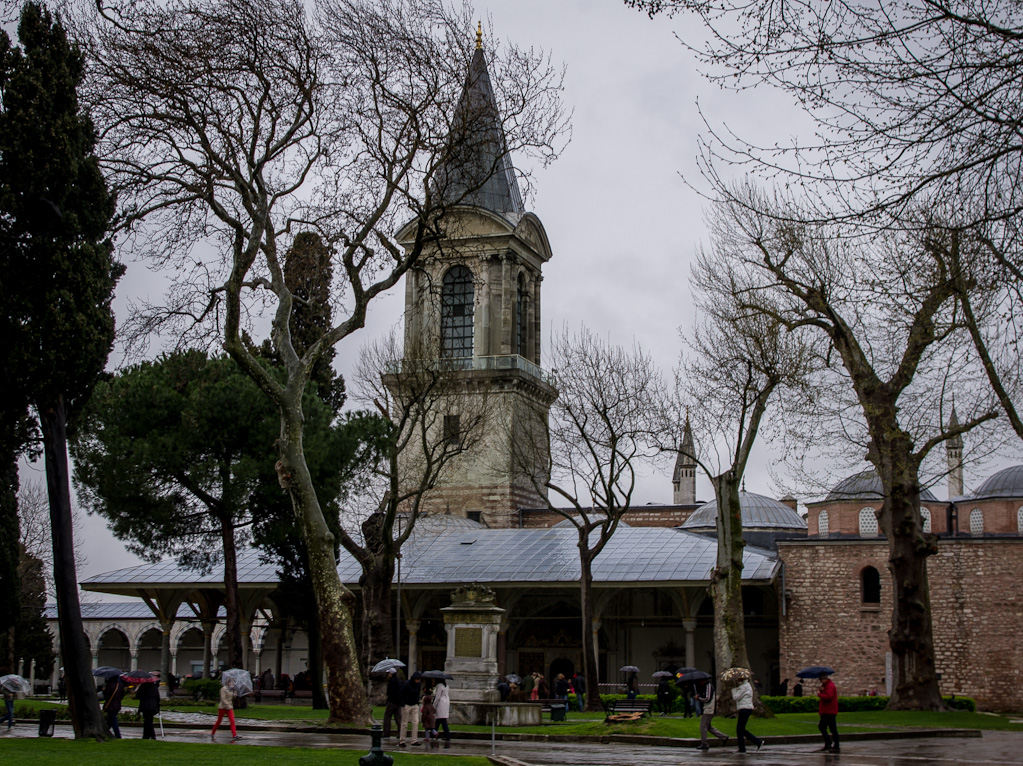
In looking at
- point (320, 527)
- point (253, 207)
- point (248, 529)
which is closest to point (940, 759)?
point (320, 527)

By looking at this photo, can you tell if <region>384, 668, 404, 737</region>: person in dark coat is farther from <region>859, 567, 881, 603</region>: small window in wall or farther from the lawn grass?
<region>859, 567, 881, 603</region>: small window in wall

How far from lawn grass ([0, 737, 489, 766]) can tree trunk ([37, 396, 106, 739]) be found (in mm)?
417

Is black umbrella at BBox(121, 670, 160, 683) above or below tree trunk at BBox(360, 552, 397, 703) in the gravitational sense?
below

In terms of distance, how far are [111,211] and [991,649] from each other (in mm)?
21575

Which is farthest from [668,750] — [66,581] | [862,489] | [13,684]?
[862,489]

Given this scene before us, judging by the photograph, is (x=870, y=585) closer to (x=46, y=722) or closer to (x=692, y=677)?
(x=692, y=677)

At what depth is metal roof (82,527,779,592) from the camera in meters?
27.8

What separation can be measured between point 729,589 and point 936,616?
11.4 meters

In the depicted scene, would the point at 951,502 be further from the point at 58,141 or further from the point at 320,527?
the point at 58,141

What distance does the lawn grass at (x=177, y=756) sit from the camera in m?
9.42

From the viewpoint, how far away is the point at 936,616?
1046 inches

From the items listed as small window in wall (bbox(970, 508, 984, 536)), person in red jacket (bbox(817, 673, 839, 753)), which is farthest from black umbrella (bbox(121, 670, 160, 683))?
small window in wall (bbox(970, 508, 984, 536))

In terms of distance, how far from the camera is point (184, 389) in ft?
74.6

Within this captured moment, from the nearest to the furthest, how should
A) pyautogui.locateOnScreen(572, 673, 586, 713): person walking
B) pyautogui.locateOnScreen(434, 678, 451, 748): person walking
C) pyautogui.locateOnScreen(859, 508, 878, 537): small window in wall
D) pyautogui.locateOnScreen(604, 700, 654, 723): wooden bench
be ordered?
pyautogui.locateOnScreen(434, 678, 451, 748): person walking
pyautogui.locateOnScreen(604, 700, 654, 723): wooden bench
pyautogui.locateOnScreen(572, 673, 586, 713): person walking
pyautogui.locateOnScreen(859, 508, 878, 537): small window in wall
